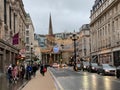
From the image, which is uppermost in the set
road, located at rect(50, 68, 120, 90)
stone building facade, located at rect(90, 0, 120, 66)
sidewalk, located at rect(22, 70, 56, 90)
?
stone building facade, located at rect(90, 0, 120, 66)

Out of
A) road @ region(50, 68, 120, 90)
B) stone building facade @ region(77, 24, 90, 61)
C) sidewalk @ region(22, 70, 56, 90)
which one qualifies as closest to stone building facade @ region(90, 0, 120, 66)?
stone building facade @ region(77, 24, 90, 61)

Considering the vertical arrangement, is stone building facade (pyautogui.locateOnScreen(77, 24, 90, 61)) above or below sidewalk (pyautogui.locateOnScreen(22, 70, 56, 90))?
above

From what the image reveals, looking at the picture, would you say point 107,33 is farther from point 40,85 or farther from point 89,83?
point 40,85

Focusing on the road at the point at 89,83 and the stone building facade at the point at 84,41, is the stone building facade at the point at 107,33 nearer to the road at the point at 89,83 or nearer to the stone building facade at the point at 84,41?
the stone building facade at the point at 84,41

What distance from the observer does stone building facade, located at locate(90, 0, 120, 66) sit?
80.9m

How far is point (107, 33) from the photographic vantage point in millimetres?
92312

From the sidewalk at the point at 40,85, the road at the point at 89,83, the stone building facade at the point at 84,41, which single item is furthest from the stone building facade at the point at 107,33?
the sidewalk at the point at 40,85

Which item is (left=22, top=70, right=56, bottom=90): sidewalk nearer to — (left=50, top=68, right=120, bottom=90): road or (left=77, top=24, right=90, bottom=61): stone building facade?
(left=50, top=68, right=120, bottom=90): road

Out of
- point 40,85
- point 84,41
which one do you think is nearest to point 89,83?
point 40,85

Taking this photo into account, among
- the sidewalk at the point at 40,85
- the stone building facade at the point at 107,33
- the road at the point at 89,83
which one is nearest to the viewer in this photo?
the road at the point at 89,83

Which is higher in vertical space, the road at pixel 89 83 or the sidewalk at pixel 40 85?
the road at pixel 89 83

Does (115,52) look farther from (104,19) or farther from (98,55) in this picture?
(98,55)

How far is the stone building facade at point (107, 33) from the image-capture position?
80.9 meters

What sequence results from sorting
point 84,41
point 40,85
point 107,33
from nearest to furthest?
point 40,85 → point 107,33 → point 84,41
